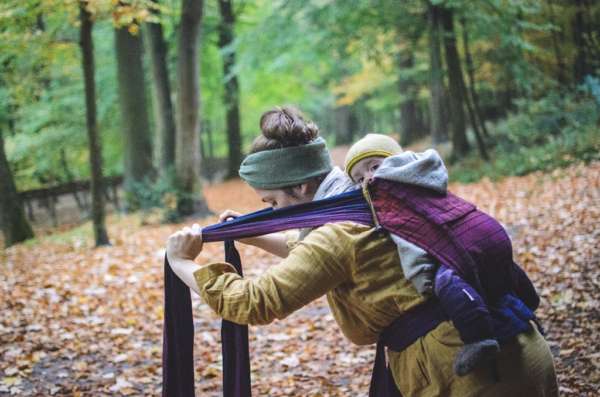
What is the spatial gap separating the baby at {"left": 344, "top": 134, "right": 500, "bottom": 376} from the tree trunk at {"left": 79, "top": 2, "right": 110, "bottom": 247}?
8793mm

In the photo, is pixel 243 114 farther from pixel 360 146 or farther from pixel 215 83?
pixel 360 146

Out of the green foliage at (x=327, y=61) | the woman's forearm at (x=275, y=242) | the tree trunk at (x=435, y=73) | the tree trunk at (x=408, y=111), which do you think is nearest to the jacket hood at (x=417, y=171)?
the woman's forearm at (x=275, y=242)

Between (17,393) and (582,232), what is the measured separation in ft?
23.9

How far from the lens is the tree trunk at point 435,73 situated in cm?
1568

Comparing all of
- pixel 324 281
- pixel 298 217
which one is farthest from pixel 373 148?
pixel 324 281

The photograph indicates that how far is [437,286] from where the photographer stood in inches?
72.0

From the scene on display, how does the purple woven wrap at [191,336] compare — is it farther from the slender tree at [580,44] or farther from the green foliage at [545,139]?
the slender tree at [580,44]

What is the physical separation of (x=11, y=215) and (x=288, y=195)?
39.3 feet

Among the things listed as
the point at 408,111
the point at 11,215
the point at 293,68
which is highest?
the point at 293,68

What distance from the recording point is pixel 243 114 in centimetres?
3119

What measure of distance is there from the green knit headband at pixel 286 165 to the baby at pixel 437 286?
0.30 metres

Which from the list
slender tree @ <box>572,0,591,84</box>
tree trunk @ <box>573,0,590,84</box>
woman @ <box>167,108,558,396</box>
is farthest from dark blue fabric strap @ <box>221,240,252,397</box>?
tree trunk @ <box>573,0,590,84</box>

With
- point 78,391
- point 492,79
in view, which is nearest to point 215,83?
point 492,79

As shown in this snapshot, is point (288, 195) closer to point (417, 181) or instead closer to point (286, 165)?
point (286, 165)
